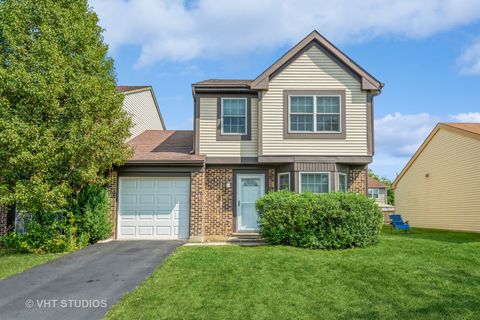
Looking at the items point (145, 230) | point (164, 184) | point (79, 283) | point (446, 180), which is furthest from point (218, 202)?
point (446, 180)

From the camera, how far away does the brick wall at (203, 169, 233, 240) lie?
13.2 m

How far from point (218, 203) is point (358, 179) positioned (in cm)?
525

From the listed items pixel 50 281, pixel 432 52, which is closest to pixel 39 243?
pixel 50 281

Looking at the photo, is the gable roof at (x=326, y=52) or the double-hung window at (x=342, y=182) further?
the double-hung window at (x=342, y=182)

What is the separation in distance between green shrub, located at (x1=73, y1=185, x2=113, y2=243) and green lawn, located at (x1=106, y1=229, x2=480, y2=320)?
11.9 feet

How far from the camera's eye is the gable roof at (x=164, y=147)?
499 inches

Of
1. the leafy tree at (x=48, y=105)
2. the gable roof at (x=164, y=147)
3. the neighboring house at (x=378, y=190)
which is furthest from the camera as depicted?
the neighboring house at (x=378, y=190)

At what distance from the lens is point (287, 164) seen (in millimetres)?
13023

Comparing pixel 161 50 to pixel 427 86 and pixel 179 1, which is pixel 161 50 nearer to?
pixel 179 1

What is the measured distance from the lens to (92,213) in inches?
461

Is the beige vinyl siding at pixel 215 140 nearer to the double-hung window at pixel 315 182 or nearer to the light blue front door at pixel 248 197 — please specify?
the light blue front door at pixel 248 197

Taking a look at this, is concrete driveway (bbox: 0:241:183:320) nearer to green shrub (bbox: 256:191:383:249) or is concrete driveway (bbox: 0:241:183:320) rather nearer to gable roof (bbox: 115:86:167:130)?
green shrub (bbox: 256:191:383:249)

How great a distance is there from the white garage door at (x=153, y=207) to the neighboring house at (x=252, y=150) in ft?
0.11

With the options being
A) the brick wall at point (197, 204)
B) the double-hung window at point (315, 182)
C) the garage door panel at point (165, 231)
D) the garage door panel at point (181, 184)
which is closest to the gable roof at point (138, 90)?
the garage door panel at point (181, 184)
